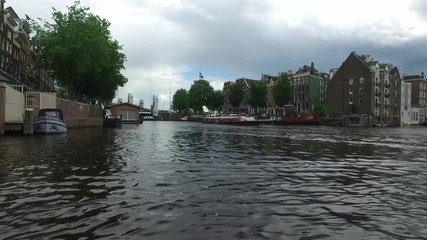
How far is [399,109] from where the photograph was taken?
134 m

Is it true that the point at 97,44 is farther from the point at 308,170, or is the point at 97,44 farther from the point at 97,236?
the point at 97,236

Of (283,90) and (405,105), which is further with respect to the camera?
(405,105)

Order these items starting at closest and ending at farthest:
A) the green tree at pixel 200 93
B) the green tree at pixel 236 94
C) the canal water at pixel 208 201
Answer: the canal water at pixel 208 201 → the green tree at pixel 236 94 → the green tree at pixel 200 93

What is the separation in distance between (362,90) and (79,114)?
87647 millimetres

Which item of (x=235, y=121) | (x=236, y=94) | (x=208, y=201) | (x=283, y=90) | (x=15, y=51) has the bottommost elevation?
(x=208, y=201)

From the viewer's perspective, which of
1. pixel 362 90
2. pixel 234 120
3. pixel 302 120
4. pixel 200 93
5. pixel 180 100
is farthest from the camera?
pixel 180 100

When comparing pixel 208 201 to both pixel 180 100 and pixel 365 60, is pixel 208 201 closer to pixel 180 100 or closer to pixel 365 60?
pixel 365 60

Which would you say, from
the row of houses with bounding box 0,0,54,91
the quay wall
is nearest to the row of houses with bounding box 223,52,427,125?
the quay wall

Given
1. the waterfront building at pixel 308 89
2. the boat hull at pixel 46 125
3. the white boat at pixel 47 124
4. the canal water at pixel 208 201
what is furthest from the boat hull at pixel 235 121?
the canal water at pixel 208 201

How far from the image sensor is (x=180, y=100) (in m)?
190

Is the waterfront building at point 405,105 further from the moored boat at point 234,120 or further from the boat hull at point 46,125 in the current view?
the boat hull at point 46,125

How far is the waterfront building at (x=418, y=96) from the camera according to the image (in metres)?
145

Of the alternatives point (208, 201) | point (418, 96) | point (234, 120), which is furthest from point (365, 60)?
point (208, 201)

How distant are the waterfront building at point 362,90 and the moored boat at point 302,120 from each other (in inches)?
587
